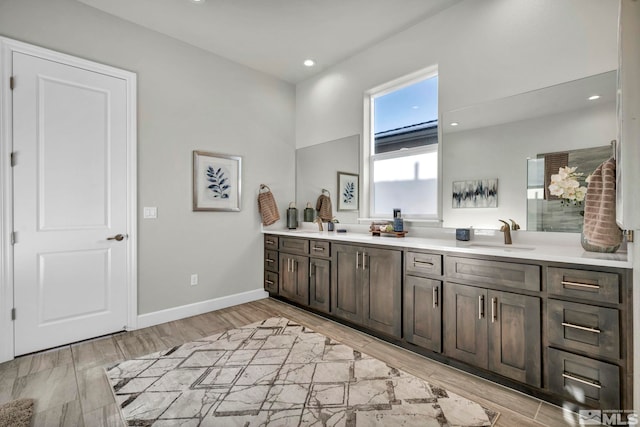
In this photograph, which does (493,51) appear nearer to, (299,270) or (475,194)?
(475,194)

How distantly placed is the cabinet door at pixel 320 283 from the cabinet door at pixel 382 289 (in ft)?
1.51

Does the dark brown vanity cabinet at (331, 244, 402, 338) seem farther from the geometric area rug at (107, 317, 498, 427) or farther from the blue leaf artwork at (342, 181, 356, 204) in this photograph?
the blue leaf artwork at (342, 181, 356, 204)

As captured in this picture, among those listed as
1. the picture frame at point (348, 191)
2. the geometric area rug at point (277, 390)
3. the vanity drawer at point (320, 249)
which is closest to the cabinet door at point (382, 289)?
the geometric area rug at point (277, 390)

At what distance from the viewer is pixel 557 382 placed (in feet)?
5.78

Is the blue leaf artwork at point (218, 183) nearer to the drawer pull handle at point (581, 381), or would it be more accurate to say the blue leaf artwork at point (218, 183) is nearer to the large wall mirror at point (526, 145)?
the large wall mirror at point (526, 145)

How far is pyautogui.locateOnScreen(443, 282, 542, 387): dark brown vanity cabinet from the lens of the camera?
1.85 m

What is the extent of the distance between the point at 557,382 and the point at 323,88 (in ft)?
12.0

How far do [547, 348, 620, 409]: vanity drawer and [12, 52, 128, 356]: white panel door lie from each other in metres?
3.42

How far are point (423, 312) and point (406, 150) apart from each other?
1.64 metres

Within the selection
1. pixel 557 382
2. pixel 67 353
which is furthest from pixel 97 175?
pixel 557 382

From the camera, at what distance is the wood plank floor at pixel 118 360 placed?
5.67 feet

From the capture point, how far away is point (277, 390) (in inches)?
76.9

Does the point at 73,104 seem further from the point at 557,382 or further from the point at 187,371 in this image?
the point at 557,382

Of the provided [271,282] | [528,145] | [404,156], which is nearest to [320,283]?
[271,282]
